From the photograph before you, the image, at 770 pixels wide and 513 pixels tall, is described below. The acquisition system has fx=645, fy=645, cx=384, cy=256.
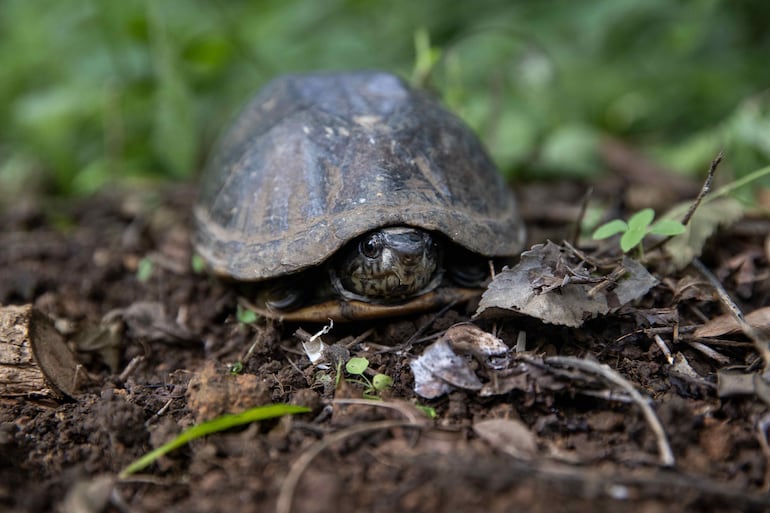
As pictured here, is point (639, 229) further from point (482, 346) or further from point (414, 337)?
point (414, 337)

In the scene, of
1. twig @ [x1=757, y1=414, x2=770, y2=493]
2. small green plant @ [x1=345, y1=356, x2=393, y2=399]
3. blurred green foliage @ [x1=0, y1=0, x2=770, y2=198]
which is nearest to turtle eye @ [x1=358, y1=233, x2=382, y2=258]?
small green plant @ [x1=345, y1=356, x2=393, y2=399]

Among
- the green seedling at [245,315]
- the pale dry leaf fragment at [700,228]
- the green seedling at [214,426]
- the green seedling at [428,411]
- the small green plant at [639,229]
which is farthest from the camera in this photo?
the green seedling at [245,315]

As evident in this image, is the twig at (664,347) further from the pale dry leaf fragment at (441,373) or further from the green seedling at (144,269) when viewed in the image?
the green seedling at (144,269)

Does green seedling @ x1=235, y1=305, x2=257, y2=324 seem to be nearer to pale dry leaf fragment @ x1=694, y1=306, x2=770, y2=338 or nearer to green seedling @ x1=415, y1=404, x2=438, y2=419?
green seedling @ x1=415, y1=404, x2=438, y2=419

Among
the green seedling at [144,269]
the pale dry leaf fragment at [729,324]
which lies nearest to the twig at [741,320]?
the pale dry leaf fragment at [729,324]

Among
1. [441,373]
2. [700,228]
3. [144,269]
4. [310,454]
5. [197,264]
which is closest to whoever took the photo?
[310,454]

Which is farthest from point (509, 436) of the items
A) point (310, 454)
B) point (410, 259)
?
point (410, 259)
